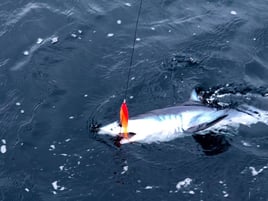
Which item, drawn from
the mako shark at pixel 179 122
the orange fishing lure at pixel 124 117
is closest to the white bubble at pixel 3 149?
the mako shark at pixel 179 122

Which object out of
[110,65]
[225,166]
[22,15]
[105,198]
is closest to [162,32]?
[110,65]

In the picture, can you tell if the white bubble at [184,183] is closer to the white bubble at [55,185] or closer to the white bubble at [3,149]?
the white bubble at [55,185]

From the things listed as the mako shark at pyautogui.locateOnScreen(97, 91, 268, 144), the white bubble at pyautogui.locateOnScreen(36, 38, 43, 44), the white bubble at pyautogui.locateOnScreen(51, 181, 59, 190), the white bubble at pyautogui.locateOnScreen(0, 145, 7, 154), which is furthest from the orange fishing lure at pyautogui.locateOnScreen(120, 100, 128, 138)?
the white bubble at pyautogui.locateOnScreen(36, 38, 43, 44)

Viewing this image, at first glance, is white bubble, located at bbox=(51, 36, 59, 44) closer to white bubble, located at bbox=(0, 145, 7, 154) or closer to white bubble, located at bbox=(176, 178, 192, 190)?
white bubble, located at bbox=(0, 145, 7, 154)

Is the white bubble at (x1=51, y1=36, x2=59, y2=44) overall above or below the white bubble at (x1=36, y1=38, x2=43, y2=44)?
above

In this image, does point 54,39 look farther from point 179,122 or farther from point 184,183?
point 184,183

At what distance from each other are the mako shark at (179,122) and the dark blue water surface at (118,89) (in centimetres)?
14

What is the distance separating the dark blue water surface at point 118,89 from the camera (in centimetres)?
712

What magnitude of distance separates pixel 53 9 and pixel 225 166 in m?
5.59

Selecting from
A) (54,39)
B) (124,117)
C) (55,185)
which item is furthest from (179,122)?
(54,39)

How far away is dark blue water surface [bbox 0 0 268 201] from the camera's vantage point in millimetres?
7117

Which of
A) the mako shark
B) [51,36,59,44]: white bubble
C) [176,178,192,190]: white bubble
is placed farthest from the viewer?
[51,36,59,44]: white bubble

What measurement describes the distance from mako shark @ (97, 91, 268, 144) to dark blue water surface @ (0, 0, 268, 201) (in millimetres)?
137

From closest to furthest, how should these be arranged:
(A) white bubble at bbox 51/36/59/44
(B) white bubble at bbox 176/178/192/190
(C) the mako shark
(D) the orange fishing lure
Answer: (B) white bubble at bbox 176/178/192/190, (D) the orange fishing lure, (C) the mako shark, (A) white bubble at bbox 51/36/59/44
